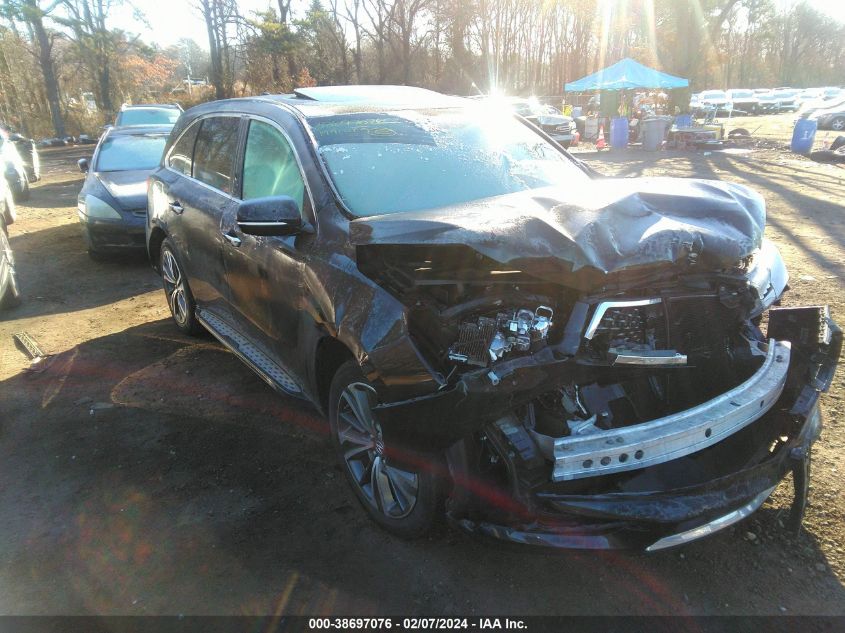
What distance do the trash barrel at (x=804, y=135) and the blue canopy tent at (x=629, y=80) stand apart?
483 centimetres

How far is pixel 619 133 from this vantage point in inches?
Result: 764

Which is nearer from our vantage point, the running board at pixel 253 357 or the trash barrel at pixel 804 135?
the running board at pixel 253 357

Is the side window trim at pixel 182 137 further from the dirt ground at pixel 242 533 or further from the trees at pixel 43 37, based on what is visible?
the trees at pixel 43 37

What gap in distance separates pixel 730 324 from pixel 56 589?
3.13 m

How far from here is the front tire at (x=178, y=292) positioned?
497 centimetres

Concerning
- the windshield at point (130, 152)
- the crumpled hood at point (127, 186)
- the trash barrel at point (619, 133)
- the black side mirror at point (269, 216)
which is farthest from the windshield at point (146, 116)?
the trash barrel at point (619, 133)

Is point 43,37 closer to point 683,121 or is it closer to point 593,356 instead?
point 683,121

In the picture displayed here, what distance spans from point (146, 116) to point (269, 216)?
38.8 feet

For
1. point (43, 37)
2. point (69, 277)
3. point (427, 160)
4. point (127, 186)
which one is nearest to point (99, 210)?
point (127, 186)

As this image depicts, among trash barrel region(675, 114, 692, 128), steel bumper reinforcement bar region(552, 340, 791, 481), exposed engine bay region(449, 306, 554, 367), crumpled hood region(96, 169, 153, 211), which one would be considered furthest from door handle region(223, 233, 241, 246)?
trash barrel region(675, 114, 692, 128)

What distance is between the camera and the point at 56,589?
101 inches

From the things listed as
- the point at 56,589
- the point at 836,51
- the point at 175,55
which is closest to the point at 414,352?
the point at 56,589

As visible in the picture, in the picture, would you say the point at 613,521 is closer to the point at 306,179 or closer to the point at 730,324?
the point at 730,324

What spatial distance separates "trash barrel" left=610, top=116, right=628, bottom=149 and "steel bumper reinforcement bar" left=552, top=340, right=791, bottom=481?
19.0 metres
